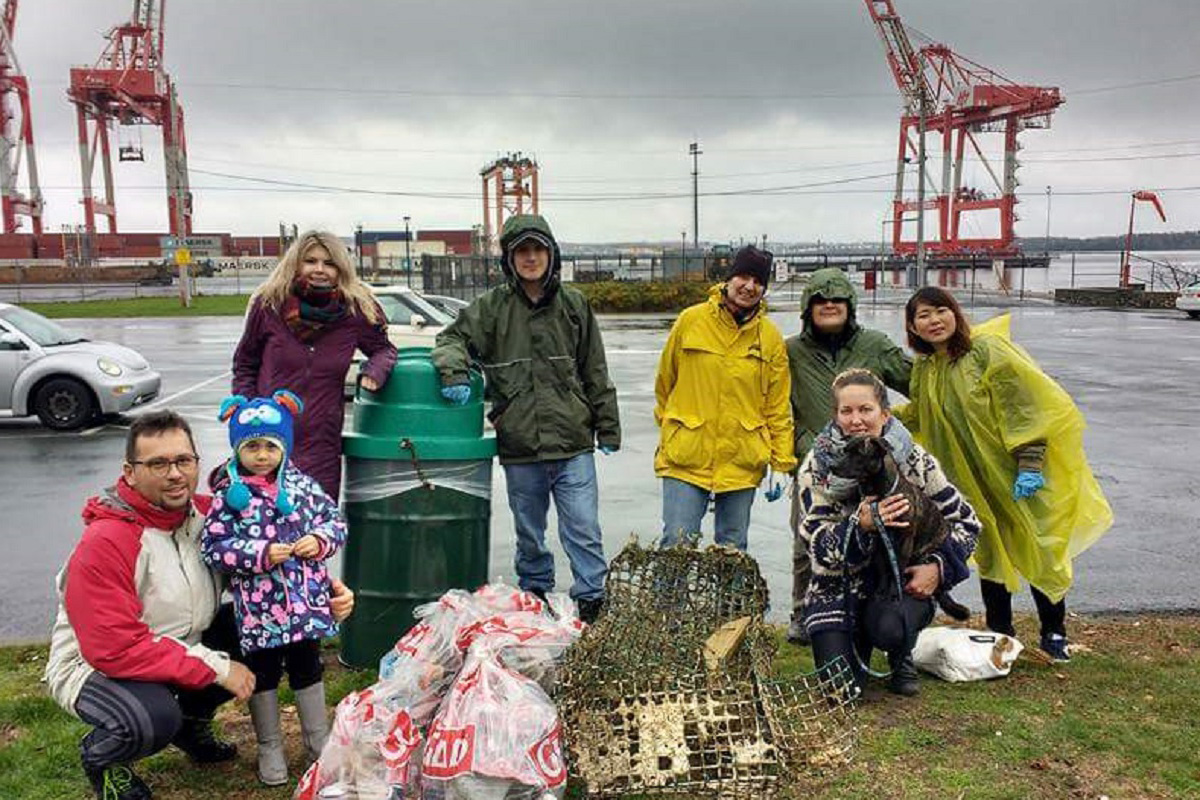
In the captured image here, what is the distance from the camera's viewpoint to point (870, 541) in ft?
11.4

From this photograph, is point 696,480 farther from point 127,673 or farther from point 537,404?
point 127,673

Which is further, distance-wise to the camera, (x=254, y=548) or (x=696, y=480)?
(x=696, y=480)

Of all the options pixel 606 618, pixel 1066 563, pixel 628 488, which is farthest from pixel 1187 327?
pixel 606 618

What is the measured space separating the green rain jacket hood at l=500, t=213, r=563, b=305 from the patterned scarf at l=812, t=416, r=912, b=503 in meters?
1.29

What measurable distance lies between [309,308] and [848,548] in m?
2.24

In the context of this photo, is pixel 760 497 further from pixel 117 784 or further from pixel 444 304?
pixel 444 304

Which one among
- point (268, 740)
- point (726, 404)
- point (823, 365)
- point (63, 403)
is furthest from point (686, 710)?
point (63, 403)

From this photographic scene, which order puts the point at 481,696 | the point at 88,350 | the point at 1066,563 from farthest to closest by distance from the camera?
the point at 88,350
the point at 1066,563
the point at 481,696

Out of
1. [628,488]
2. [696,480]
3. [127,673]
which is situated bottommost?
[628,488]

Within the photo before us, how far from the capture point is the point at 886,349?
4.21m

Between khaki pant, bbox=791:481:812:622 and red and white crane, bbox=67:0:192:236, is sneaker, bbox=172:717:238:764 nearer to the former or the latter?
khaki pant, bbox=791:481:812:622

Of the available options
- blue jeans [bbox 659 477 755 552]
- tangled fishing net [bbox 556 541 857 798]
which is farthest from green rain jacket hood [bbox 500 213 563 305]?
tangled fishing net [bbox 556 541 857 798]

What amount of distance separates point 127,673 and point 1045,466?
3.44 m

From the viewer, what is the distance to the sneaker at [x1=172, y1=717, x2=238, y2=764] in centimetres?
318
